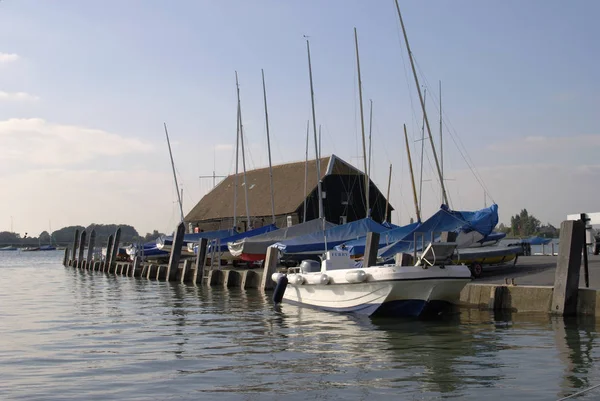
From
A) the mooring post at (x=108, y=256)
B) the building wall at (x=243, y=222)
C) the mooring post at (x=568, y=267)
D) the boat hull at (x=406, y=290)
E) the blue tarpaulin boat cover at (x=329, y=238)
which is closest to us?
the mooring post at (x=568, y=267)

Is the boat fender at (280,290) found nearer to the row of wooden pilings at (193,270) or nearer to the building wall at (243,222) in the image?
the row of wooden pilings at (193,270)

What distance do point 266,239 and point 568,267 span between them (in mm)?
22529

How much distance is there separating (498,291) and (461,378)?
7.70m

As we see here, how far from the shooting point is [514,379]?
11.0 m

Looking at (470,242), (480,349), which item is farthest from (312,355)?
(470,242)

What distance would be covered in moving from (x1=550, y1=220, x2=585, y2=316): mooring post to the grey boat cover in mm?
20464

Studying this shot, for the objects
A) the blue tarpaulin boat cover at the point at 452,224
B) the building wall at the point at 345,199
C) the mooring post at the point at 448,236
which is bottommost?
the mooring post at the point at 448,236

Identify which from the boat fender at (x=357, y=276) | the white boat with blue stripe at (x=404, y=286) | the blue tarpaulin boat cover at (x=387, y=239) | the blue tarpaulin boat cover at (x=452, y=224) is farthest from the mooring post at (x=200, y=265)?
the boat fender at (x=357, y=276)

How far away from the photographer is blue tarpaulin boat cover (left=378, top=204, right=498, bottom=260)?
2561 centimetres

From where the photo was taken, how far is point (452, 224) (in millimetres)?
26234

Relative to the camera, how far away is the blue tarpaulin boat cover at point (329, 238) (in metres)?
31.1

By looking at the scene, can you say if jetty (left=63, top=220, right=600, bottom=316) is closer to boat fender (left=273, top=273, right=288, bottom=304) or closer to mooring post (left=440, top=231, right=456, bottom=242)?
mooring post (left=440, top=231, right=456, bottom=242)

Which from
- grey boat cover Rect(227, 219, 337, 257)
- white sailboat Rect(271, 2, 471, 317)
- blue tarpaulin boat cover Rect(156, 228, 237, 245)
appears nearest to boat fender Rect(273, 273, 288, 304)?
white sailboat Rect(271, 2, 471, 317)

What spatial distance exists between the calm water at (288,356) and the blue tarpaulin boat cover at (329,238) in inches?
379
